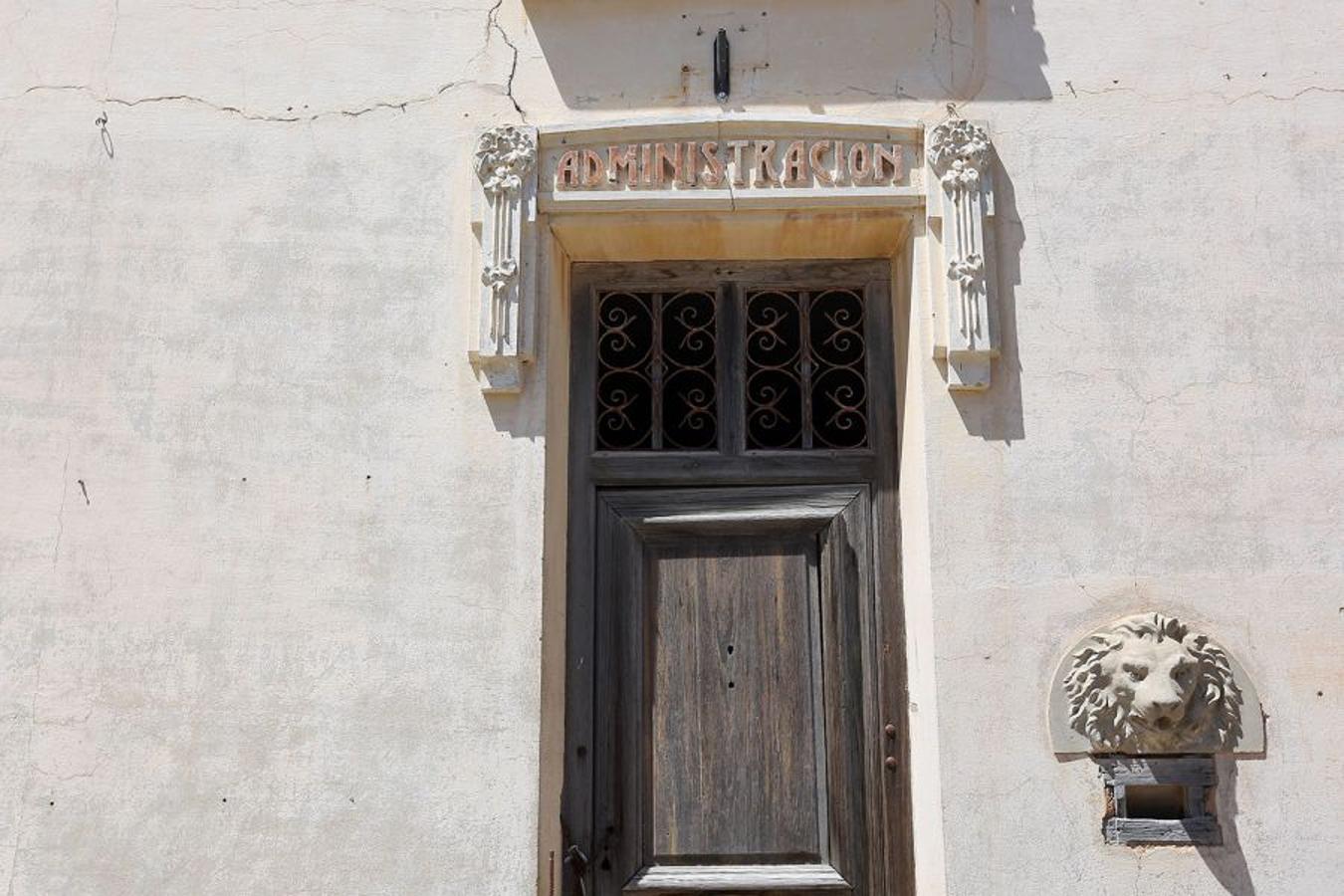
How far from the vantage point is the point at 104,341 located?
5.46 metres

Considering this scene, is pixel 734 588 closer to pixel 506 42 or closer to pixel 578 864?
pixel 578 864

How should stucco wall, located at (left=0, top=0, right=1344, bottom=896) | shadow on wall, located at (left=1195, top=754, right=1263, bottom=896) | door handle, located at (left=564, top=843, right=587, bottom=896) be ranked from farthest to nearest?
door handle, located at (left=564, top=843, right=587, bottom=896), stucco wall, located at (left=0, top=0, right=1344, bottom=896), shadow on wall, located at (left=1195, top=754, right=1263, bottom=896)

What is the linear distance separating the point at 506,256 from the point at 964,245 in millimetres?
1684

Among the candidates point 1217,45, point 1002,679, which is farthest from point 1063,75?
point 1002,679

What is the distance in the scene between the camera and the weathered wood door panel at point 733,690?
525 centimetres

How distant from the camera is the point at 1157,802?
16.3ft

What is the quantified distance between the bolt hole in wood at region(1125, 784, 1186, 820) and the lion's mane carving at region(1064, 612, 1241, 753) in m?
0.14

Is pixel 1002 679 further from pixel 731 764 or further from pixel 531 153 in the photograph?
pixel 531 153

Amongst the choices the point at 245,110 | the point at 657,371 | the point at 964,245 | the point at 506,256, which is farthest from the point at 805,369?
the point at 245,110

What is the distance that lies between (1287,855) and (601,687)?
8.00 ft

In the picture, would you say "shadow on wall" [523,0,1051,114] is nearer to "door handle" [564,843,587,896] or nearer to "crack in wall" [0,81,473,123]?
"crack in wall" [0,81,473,123]

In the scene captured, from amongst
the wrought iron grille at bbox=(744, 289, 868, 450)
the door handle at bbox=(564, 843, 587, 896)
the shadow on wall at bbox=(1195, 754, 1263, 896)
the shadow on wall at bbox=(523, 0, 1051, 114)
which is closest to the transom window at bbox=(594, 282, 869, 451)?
the wrought iron grille at bbox=(744, 289, 868, 450)

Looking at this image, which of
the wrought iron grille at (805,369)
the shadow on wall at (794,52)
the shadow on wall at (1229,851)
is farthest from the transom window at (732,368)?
the shadow on wall at (1229,851)

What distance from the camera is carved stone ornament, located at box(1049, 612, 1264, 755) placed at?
489 centimetres
